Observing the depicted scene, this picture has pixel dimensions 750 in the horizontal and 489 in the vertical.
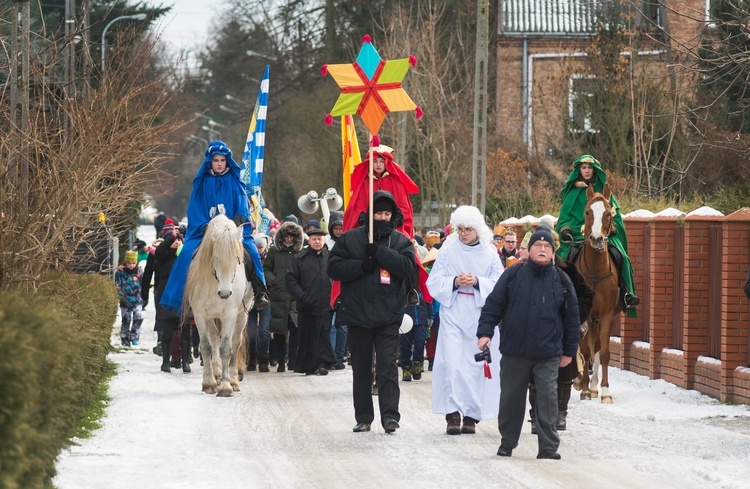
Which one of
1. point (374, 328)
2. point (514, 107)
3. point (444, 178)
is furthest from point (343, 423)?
point (514, 107)

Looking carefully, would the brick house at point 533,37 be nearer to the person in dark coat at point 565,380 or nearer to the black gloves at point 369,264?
the person in dark coat at point 565,380

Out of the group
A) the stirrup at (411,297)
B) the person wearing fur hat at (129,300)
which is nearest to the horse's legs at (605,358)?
the stirrup at (411,297)

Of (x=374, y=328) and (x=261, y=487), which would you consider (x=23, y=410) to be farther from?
(x=374, y=328)

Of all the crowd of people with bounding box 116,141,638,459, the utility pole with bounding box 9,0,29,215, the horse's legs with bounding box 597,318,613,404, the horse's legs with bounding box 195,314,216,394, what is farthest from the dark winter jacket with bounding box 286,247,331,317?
the utility pole with bounding box 9,0,29,215

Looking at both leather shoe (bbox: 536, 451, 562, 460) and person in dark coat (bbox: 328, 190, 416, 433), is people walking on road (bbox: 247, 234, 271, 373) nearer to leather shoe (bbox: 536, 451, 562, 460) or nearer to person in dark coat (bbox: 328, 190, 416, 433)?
person in dark coat (bbox: 328, 190, 416, 433)

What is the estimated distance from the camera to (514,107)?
4403 centimetres

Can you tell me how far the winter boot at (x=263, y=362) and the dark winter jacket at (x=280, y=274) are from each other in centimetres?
41

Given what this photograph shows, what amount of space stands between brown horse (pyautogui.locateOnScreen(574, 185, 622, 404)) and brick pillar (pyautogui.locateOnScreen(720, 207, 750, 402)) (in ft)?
4.01

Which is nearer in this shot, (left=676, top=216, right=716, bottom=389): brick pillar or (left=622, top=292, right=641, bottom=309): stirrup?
(left=622, top=292, right=641, bottom=309): stirrup

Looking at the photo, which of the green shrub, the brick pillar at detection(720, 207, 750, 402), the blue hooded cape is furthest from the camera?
the blue hooded cape

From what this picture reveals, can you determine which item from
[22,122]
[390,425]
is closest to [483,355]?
[390,425]

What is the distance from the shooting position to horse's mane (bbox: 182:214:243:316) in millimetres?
14812

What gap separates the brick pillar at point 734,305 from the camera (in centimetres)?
1403

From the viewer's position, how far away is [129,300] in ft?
75.7
